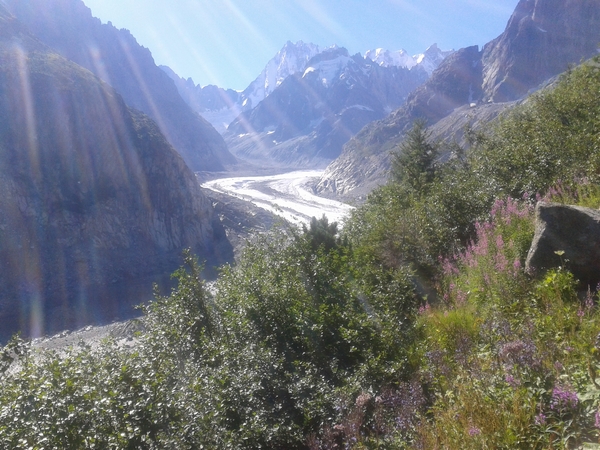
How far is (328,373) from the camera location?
629 cm

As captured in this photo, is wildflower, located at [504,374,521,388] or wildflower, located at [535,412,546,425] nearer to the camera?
wildflower, located at [535,412,546,425]

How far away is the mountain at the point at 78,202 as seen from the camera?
50781mm

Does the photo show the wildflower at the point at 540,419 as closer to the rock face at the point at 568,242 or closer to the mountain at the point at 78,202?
the rock face at the point at 568,242

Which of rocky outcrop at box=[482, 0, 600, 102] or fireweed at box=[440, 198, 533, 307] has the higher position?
rocky outcrop at box=[482, 0, 600, 102]

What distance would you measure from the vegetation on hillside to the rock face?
0.36 meters

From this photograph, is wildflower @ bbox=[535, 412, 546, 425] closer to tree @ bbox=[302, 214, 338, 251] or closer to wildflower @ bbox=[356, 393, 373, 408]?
wildflower @ bbox=[356, 393, 373, 408]

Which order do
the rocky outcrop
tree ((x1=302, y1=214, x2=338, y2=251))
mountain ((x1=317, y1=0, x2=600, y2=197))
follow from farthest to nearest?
the rocky outcrop
mountain ((x1=317, y1=0, x2=600, y2=197))
tree ((x1=302, y1=214, x2=338, y2=251))

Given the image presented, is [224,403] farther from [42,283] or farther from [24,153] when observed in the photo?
[24,153]

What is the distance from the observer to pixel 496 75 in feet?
562

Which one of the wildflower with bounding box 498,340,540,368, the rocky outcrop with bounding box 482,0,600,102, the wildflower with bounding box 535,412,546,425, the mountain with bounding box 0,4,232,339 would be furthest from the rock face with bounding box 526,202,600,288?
the rocky outcrop with bounding box 482,0,600,102

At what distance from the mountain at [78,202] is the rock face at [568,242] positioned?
A: 4670cm

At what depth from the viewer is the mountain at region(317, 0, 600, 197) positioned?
152 meters

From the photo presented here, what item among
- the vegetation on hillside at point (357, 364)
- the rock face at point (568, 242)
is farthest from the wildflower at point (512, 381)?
the rock face at point (568, 242)

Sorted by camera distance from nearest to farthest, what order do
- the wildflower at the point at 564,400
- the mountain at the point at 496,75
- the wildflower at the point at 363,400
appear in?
the wildflower at the point at 564,400 < the wildflower at the point at 363,400 < the mountain at the point at 496,75
